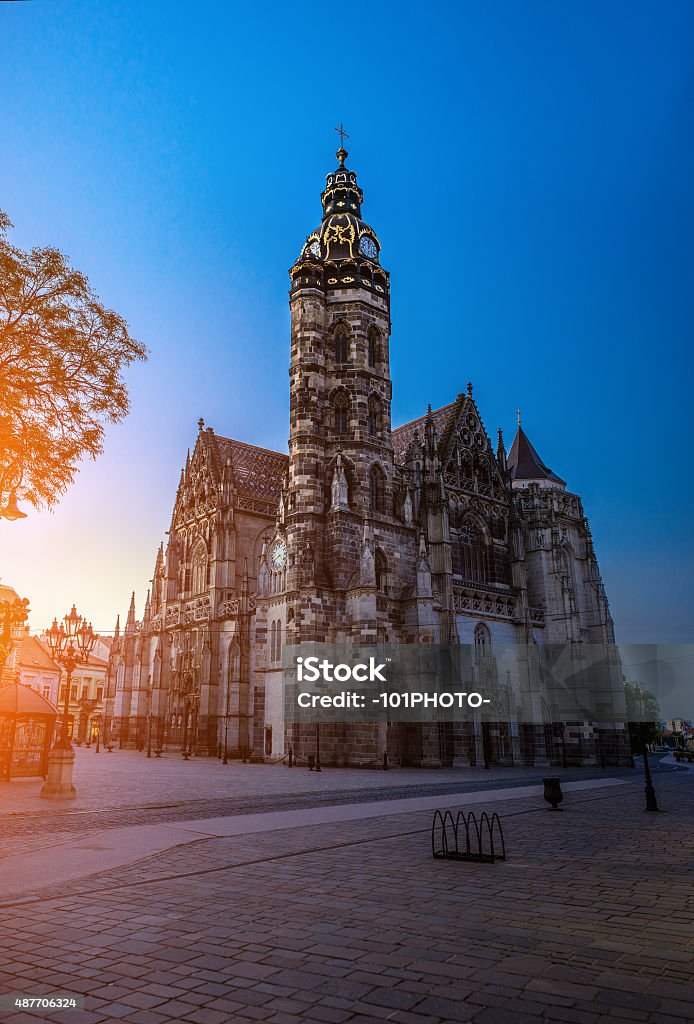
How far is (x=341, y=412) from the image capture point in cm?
4088

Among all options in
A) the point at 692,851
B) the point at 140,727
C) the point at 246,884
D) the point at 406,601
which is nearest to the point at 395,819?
the point at 692,851

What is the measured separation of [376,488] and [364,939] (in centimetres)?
3407

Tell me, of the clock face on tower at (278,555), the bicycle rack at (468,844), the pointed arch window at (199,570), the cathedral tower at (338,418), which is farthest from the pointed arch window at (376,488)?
the bicycle rack at (468,844)

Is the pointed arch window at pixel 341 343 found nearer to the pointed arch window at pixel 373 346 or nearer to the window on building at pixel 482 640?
the pointed arch window at pixel 373 346

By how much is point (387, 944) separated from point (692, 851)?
7.28 metres

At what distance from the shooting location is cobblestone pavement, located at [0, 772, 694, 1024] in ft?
16.0

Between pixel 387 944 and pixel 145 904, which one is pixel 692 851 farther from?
pixel 145 904

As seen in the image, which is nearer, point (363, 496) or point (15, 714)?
point (15, 714)

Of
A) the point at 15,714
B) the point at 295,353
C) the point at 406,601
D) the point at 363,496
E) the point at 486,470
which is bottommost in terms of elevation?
the point at 15,714

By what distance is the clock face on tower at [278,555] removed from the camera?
3962 centimetres

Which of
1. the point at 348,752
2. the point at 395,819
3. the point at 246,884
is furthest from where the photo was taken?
the point at 348,752

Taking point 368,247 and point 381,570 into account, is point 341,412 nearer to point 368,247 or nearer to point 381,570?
point 381,570

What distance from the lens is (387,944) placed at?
6.26 metres

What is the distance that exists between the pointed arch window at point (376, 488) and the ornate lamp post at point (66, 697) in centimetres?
1869
